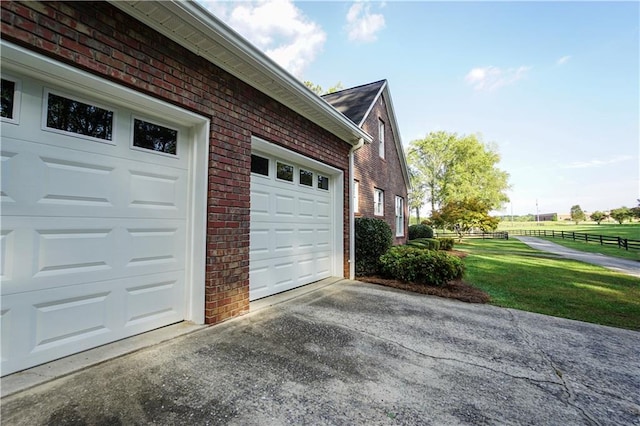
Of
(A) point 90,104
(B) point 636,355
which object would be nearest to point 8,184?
(A) point 90,104

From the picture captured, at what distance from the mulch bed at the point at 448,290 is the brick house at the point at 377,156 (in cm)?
334

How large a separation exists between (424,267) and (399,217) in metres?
9.27

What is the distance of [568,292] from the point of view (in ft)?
21.2

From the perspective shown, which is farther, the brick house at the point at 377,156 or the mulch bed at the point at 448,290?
the brick house at the point at 377,156

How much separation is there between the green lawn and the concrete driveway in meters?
0.96

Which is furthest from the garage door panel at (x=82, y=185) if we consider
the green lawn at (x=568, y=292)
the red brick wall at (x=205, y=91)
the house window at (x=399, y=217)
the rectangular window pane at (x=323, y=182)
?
the house window at (x=399, y=217)

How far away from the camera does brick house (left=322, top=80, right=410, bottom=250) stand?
34.2 feet

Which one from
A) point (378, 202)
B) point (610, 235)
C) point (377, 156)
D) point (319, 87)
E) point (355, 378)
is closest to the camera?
point (355, 378)

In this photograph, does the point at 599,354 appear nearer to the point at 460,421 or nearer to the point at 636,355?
the point at 636,355

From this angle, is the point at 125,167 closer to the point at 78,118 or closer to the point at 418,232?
the point at 78,118

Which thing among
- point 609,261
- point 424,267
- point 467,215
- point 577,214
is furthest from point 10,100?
point 577,214

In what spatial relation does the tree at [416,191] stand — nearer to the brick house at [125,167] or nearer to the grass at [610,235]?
the grass at [610,235]

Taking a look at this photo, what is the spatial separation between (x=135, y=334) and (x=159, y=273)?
0.69 meters

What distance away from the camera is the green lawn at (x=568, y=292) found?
4.77 meters
